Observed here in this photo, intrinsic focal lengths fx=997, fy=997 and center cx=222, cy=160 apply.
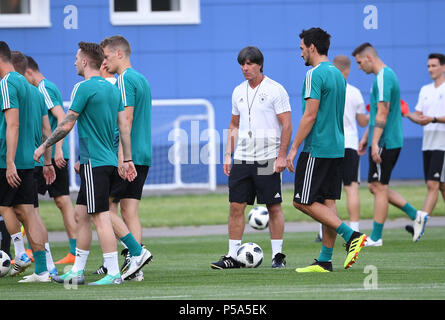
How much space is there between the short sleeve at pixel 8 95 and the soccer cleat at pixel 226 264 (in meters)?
2.69

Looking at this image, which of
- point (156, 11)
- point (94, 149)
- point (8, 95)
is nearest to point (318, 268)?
point (94, 149)

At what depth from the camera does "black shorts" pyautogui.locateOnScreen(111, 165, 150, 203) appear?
10078mm

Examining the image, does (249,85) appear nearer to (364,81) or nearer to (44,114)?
(44,114)

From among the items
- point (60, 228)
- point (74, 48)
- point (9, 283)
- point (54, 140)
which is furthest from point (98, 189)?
point (74, 48)

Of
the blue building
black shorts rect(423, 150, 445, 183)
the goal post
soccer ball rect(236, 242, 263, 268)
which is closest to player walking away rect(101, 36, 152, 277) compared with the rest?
soccer ball rect(236, 242, 263, 268)

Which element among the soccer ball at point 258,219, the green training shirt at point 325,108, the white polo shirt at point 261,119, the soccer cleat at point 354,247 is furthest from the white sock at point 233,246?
the soccer ball at point 258,219

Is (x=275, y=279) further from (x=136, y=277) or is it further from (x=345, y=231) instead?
(x=136, y=277)

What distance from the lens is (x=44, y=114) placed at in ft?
34.0

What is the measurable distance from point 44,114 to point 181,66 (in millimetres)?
12504

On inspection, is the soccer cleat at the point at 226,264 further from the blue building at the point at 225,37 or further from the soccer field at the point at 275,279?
the blue building at the point at 225,37

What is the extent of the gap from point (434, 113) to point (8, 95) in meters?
6.82

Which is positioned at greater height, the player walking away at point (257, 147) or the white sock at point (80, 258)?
the player walking away at point (257, 147)

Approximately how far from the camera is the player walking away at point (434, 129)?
13.8 meters

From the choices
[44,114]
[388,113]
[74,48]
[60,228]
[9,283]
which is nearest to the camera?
[9,283]
